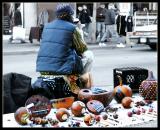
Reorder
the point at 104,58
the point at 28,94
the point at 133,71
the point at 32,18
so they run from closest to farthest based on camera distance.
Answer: the point at 28,94
the point at 133,71
the point at 104,58
the point at 32,18

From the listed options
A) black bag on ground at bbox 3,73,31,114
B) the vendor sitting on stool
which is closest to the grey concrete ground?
the vendor sitting on stool

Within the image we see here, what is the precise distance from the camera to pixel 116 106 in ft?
23.2

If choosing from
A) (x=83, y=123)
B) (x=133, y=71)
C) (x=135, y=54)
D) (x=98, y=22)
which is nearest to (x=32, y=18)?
(x=98, y=22)

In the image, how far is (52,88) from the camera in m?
7.04

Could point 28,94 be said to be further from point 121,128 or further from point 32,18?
point 32,18

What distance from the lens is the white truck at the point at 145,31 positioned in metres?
17.6

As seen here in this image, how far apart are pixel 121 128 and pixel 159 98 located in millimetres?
1311

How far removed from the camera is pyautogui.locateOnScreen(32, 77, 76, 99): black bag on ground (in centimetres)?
692

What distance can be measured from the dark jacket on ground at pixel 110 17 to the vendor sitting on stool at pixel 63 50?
12764mm

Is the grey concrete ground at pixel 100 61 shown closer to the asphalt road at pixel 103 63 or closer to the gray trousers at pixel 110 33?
the asphalt road at pixel 103 63

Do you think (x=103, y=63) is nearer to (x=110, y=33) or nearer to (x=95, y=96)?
(x=95, y=96)

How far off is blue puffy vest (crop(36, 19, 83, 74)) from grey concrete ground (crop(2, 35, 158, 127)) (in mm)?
2395

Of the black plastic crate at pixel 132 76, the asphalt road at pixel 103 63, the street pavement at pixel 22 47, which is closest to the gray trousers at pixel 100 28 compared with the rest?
the street pavement at pixel 22 47

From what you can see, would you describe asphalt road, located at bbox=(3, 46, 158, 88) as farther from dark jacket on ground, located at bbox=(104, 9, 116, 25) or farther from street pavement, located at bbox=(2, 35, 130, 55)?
dark jacket on ground, located at bbox=(104, 9, 116, 25)
